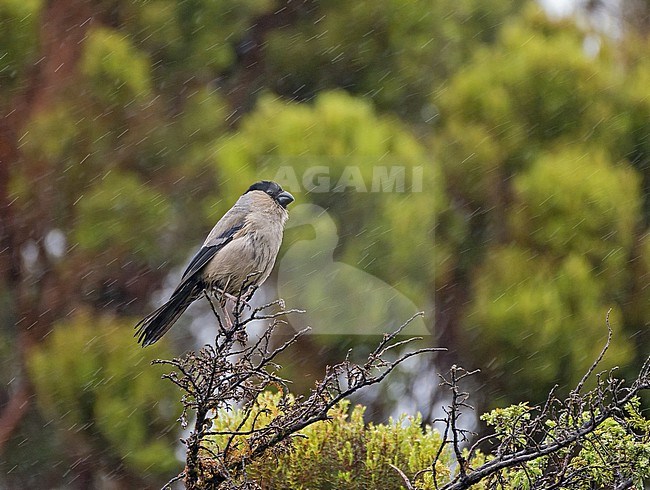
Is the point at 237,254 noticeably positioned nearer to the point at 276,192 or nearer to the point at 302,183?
the point at 276,192

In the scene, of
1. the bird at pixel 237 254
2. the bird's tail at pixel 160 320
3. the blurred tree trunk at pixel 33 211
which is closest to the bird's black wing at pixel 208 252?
the bird at pixel 237 254

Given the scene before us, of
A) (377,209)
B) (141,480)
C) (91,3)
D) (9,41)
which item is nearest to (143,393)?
(141,480)

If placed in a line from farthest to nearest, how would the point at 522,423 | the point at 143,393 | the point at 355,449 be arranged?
the point at 143,393 → the point at 355,449 → the point at 522,423

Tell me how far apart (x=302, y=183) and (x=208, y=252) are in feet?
6.45

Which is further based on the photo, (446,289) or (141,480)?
(446,289)

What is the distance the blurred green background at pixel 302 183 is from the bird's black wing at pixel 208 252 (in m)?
1.84

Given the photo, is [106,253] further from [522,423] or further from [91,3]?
[522,423]

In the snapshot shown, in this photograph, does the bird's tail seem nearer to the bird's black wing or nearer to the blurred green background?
the bird's black wing

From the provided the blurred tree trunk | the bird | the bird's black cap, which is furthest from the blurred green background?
the bird

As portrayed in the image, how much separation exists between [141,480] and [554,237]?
2907 mm

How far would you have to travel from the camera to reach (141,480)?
6301 mm

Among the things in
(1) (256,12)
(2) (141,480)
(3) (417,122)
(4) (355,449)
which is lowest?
(4) (355,449)

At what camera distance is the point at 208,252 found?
4195 millimetres

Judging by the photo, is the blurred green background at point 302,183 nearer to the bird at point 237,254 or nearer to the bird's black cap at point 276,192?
the bird's black cap at point 276,192
